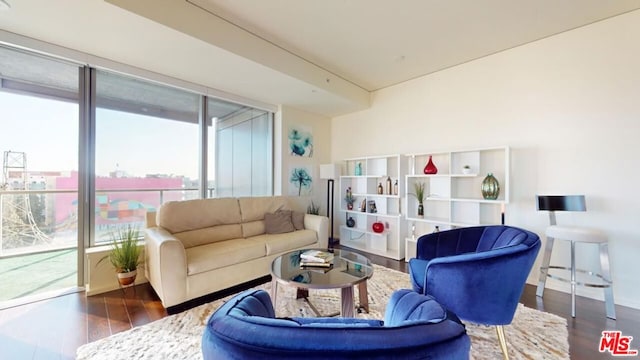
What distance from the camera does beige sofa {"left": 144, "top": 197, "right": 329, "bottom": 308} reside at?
2.27m

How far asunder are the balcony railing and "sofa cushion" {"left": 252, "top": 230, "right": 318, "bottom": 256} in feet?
5.46

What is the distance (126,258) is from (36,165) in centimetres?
135

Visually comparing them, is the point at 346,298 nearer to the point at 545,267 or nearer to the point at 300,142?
the point at 545,267

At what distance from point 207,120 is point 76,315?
101 inches

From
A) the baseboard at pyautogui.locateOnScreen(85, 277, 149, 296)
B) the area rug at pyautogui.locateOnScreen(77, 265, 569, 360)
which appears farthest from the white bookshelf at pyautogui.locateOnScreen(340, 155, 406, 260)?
the baseboard at pyautogui.locateOnScreen(85, 277, 149, 296)

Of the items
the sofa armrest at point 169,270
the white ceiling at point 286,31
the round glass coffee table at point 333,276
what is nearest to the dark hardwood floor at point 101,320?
the sofa armrest at point 169,270

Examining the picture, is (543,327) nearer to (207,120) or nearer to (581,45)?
(581,45)

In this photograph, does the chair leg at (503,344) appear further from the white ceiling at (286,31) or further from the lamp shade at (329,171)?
the lamp shade at (329,171)

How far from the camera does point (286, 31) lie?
2773 millimetres

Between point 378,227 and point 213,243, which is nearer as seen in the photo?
point 213,243

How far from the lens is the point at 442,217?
364 centimetres

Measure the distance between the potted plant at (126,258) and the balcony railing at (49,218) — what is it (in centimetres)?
36

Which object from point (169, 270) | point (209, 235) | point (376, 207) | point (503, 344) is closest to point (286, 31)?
point (209, 235)

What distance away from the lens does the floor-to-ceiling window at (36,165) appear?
249cm
